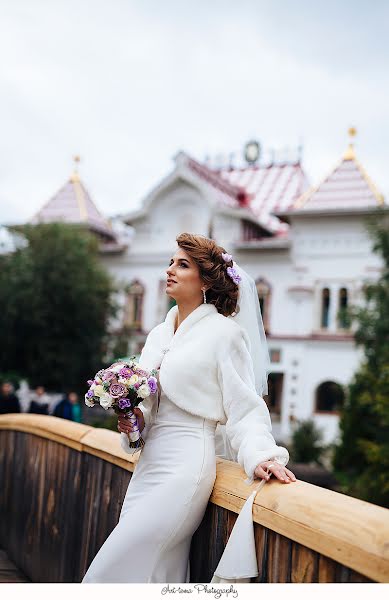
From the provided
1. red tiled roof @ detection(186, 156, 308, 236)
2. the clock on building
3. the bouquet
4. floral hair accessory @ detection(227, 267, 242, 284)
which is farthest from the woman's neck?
the clock on building

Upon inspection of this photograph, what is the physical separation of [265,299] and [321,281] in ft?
6.13

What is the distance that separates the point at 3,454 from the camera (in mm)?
5816

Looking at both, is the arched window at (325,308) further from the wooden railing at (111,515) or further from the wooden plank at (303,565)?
the wooden plank at (303,565)

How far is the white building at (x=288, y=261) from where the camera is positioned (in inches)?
872

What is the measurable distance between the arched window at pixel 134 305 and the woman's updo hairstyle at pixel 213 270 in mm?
22134

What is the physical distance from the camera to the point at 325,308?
2281cm

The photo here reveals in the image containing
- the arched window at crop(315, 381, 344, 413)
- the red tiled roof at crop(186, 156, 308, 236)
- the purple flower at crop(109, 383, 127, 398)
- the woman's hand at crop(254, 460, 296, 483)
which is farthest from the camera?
the red tiled roof at crop(186, 156, 308, 236)

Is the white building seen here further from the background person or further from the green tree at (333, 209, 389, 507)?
the background person

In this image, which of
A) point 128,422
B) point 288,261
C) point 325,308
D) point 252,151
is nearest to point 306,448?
point 325,308

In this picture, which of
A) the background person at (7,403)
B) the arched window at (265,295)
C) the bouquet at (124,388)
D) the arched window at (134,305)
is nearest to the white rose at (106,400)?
the bouquet at (124,388)

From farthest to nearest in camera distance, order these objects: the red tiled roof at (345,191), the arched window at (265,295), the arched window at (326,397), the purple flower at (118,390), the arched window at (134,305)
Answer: the arched window at (134,305)
the arched window at (265,295)
the red tiled roof at (345,191)
the arched window at (326,397)
the purple flower at (118,390)

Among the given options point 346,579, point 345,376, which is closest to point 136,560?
point 346,579

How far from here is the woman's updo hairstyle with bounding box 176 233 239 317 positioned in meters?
2.98

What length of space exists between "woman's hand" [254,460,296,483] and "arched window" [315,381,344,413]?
19967mm
